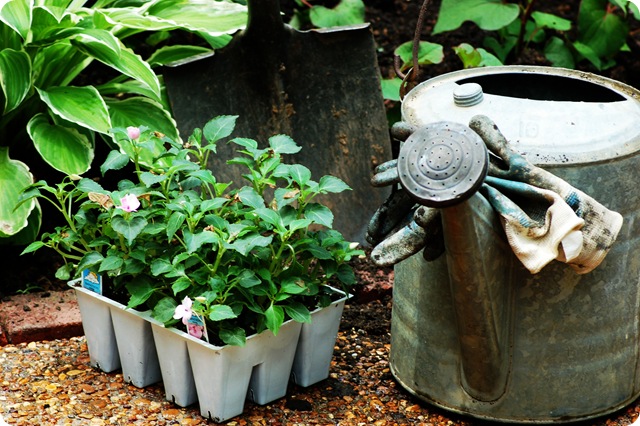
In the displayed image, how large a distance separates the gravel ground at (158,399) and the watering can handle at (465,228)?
0.73ft

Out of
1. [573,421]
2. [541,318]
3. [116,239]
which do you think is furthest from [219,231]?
[573,421]

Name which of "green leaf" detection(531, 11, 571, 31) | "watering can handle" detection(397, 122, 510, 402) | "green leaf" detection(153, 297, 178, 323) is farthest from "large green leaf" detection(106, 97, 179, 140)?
"green leaf" detection(531, 11, 571, 31)

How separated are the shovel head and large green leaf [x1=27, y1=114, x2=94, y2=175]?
0.42 m

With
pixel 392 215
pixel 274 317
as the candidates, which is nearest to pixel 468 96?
pixel 392 215

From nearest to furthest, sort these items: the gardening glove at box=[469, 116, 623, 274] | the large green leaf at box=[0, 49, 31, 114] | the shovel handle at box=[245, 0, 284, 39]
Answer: the gardening glove at box=[469, 116, 623, 274] < the large green leaf at box=[0, 49, 31, 114] < the shovel handle at box=[245, 0, 284, 39]

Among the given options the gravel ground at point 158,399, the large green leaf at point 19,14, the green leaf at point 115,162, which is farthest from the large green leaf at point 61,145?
the gravel ground at point 158,399

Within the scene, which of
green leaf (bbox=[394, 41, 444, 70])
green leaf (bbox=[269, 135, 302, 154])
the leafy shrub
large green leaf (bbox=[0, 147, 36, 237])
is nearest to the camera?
green leaf (bbox=[269, 135, 302, 154])

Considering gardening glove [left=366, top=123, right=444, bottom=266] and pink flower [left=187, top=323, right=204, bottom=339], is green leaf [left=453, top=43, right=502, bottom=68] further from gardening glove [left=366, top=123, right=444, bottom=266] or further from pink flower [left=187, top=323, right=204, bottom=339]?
pink flower [left=187, top=323, right=204, bottom=339]

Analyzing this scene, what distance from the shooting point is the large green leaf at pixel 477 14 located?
3660 millimetres

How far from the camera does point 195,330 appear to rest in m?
2.35

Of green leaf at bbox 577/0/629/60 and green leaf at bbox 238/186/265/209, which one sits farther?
green leaf at bbox 577/0/629/60

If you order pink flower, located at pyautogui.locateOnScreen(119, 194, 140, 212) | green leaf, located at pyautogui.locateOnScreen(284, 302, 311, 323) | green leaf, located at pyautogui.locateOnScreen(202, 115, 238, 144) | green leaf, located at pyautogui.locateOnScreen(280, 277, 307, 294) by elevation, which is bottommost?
green leaf, located at pyautogui.locateOnScreen(284, 302, 311, 323)

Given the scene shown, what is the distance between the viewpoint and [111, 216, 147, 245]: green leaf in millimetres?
2340

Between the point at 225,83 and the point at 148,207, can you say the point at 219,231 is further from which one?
the point at 225,83
